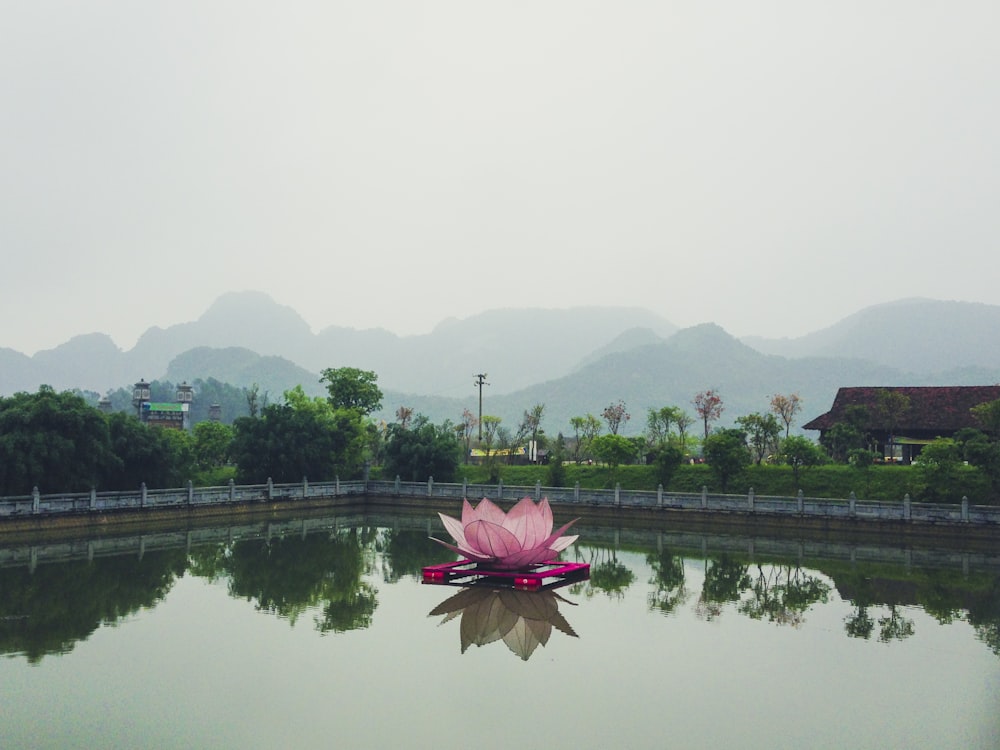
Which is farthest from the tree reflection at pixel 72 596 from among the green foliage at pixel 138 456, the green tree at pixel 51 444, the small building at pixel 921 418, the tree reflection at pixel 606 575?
the small building at pixel 921 418

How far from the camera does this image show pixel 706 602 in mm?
17906

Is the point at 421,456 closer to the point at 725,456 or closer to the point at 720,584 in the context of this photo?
the point at 725,456

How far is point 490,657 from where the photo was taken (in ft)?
42.8

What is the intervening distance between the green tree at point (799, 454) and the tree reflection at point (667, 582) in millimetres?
12020

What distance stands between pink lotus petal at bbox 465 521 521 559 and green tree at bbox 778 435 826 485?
2072cm

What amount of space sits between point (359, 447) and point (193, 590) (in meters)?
25.6

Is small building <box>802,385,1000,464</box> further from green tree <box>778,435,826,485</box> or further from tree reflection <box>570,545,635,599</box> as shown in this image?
tree reflection <box>570,545,635,599</box>

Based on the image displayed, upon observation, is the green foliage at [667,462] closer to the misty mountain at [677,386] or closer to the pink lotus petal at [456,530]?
the pink lotus petal at [456,530]

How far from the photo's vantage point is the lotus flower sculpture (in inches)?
730

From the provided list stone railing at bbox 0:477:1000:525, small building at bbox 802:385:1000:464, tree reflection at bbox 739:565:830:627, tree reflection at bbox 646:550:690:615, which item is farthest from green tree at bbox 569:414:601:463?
tree reflection at bbox 739:565:830:627

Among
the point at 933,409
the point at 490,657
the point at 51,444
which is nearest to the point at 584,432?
the point at 933,409

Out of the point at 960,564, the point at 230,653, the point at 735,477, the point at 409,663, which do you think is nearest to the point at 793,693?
the point at 409,663

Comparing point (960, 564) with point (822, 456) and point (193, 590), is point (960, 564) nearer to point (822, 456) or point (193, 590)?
point (822, 456)

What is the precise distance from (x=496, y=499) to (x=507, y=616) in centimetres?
2389
